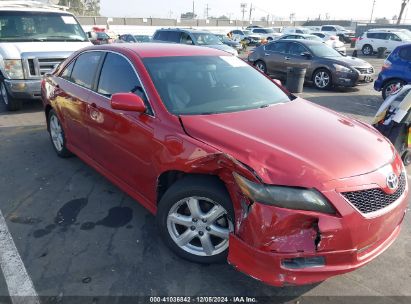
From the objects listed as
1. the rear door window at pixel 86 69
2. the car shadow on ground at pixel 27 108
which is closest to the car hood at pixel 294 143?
the rear door window at pixel 86 69

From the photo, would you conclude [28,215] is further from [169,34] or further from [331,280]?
[169,34]

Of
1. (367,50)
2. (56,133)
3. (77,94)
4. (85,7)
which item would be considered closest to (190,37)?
(56,133)

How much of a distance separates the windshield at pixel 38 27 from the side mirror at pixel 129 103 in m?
5.87

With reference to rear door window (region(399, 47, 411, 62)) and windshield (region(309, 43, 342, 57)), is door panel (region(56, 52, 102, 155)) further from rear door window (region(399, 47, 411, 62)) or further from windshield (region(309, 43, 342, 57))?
windshield (region(309, 43, 342, 57))

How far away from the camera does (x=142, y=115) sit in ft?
10.4

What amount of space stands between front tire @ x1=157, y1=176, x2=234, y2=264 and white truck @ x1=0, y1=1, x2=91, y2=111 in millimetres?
5703

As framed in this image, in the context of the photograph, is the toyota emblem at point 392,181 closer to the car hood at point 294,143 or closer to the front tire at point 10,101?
the car hood at point 294,143

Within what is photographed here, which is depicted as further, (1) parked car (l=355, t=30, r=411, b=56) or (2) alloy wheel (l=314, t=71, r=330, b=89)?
(1) parked car (l=355, t=30, r=411, b=56)

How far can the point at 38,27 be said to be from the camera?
26.2 ft

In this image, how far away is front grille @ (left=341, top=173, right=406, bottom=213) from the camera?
2320 mm

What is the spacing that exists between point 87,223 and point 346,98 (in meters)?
8.99

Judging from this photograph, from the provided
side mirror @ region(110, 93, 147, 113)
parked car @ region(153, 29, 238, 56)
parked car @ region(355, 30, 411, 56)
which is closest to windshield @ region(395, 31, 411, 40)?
parked car @ region(355, 30, 411, 56)

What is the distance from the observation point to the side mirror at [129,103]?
3.07 meters

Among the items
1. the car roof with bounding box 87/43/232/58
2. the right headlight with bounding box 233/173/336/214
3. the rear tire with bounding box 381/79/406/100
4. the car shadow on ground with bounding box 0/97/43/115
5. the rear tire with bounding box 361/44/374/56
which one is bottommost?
the rear tire with bounding box 361/44/374/56
